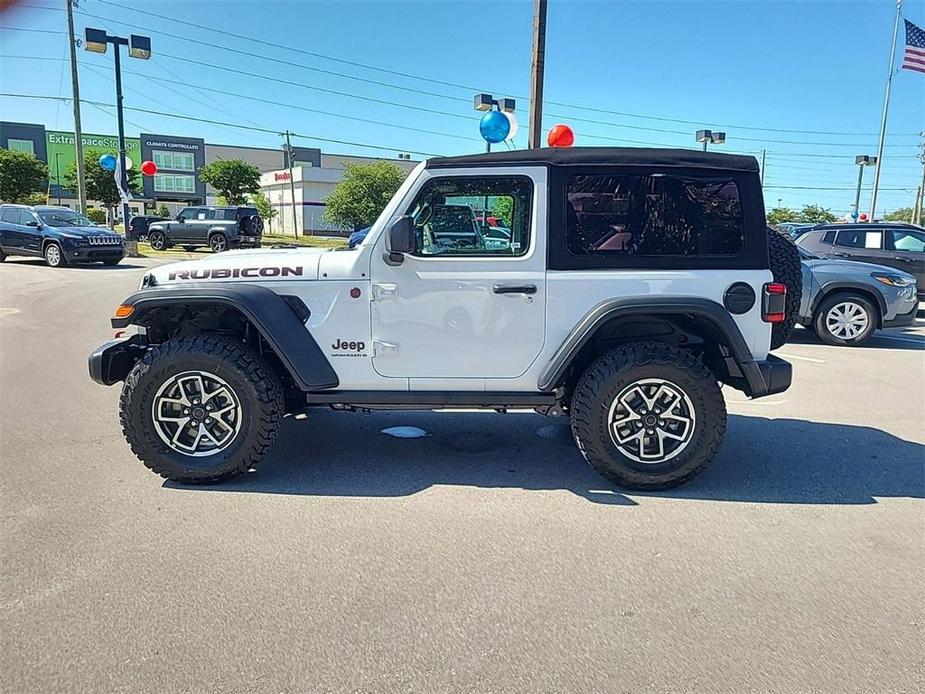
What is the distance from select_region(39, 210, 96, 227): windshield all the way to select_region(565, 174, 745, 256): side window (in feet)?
58.5

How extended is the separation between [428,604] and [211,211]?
27.5 metres

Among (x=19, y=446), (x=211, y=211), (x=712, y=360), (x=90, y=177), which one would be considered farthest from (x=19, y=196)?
(x=712, y=360)

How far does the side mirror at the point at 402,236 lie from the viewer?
382 centimetres

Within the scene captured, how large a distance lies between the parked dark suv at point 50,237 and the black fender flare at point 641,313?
1717 cm

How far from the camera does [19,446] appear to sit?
464cm

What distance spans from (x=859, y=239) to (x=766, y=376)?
9.89 meters

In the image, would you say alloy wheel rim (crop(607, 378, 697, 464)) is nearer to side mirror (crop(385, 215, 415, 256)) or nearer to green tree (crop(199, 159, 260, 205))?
side mirror (crop(385, 215, 415, 256))

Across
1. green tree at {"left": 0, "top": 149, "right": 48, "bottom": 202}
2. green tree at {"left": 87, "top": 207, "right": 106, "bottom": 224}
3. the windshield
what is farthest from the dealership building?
the windshield

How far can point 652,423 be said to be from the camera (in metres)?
4.00

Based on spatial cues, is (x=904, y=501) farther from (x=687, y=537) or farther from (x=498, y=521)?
(x=498, y=521)

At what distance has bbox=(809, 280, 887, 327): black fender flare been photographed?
945 centimetres

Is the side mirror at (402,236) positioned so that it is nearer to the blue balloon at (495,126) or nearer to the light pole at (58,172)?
the blue balloon at (495,126)

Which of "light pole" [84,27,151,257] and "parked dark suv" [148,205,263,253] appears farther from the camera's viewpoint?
"parked dark suv" [148,205,263,253]

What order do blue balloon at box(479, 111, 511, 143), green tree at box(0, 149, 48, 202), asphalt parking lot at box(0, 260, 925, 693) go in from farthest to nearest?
1. green tree at box(0, 149, 48, 202)
2. blue balloon at box(479, 111, 511, 143)
3. asphalt parking lot at box(0, 260, 925, 693)
